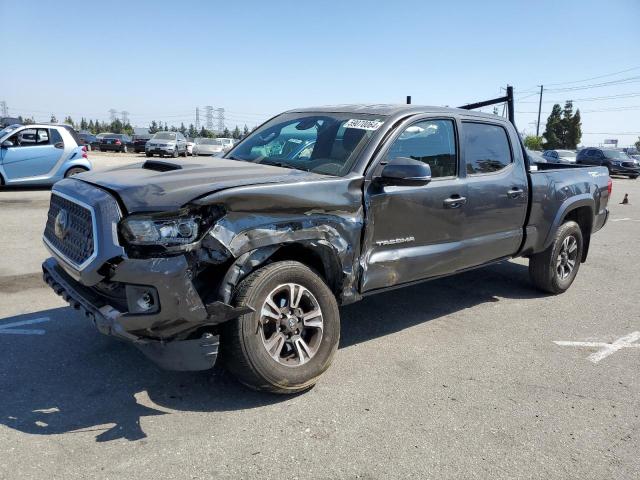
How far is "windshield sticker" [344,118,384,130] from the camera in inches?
165

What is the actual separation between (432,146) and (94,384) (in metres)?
3.18

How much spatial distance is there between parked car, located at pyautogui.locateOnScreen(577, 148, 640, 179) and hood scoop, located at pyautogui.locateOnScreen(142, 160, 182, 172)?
3283 cm

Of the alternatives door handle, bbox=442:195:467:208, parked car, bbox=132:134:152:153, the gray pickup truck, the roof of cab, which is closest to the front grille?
the gray pickup truck

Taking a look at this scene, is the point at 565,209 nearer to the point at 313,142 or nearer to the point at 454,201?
the point at 454,201

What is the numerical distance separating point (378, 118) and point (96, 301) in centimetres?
249

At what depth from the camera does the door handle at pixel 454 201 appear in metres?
4.49

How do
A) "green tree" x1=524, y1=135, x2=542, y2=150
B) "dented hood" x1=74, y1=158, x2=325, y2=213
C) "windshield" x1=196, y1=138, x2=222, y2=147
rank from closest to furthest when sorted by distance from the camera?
"dented hood" x1=74, y1=158, x2=325, y2=213 → "windshield" x1=196, y1=138, x2=222, y2=147 → "green tree" x1=524, y1=135, x2=542, y2=150

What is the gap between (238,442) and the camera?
116 inches

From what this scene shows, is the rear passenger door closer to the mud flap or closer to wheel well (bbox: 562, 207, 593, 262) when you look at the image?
wheel well (bbox: 562, 207, 593, 262)

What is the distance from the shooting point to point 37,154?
1373cm

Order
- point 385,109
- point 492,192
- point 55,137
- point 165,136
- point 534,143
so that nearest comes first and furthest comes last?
point 385,109, point 492,192, point 55,137, point 165,136, point 534,143

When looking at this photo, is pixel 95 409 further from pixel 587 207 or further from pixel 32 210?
pixel 32 210

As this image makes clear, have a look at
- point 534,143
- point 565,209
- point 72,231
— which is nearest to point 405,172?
point 72,231

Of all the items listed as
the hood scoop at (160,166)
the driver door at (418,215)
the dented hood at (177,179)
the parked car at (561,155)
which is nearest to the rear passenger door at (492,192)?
the driver door at (418,215)
